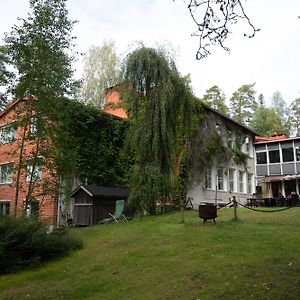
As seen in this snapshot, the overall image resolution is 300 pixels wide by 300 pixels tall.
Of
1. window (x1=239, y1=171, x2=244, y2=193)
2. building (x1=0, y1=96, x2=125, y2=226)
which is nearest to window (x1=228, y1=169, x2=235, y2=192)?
window (x1=239, y1=171, x2=244, y2=193)

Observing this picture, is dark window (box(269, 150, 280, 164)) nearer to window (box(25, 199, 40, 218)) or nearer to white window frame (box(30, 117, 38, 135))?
window (box(25, 199, 40, 218))

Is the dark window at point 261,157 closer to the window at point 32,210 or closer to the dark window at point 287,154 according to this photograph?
the dark window at point 287,154

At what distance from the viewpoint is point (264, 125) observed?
2085 inches

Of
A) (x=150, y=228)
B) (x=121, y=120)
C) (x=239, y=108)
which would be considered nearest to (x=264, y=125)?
(x=239, y=108)

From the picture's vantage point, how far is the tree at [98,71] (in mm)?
34688

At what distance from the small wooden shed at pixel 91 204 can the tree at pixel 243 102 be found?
39.0 m

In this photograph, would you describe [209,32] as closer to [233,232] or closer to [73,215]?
[233,232]

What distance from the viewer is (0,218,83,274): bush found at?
1057 cm

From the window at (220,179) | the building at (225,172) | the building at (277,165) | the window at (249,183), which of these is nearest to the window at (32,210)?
the building at (225,172)

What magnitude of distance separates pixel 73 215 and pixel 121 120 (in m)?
7.27

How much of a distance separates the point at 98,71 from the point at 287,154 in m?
18.2

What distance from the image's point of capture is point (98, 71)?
35.4 m

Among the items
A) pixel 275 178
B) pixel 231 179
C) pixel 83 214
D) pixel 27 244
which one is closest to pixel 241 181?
pixel 231 179

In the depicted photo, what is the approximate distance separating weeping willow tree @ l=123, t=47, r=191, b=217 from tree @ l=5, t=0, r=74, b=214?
16.3 ft
